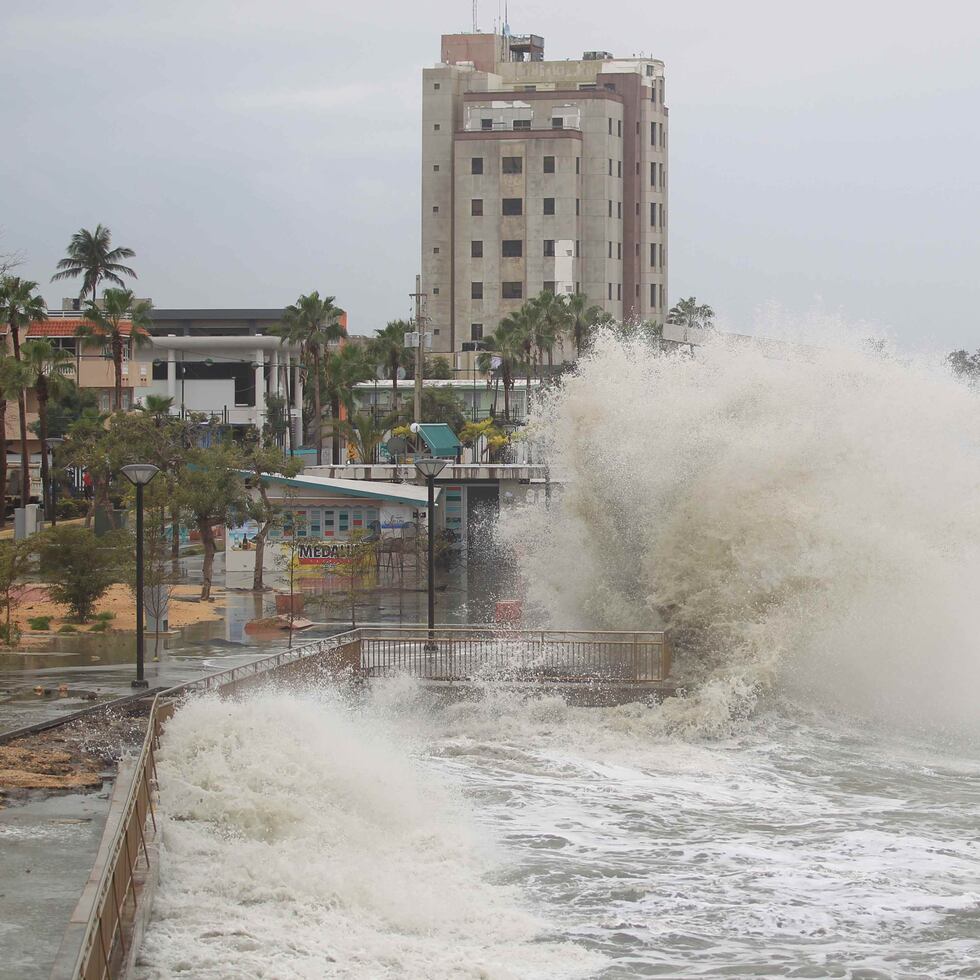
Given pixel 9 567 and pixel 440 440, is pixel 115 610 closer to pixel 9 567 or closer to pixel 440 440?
pixel 9 567

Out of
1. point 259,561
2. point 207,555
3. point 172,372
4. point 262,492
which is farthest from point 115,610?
point 172,372

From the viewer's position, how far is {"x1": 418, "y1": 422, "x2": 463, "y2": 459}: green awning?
50.0 metres

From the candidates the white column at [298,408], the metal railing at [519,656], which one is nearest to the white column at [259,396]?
the white column at [298,408]

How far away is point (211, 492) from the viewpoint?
3847 centimetres

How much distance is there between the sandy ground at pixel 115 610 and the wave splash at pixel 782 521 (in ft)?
29.3

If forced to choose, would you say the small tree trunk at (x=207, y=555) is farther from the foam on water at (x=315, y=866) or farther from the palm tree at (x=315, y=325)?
the palm tree at (x=315, y=325)

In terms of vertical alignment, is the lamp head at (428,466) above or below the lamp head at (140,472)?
above

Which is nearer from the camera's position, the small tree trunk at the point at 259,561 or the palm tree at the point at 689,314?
the small tree trunk at the point at 259,561

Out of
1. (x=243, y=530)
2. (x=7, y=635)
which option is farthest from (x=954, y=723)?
(x=243, y=530)

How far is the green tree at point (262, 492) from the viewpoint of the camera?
Result: 38812mm

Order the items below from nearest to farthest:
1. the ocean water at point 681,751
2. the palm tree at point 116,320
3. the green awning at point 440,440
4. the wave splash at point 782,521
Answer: the ocean water at point 681,751
the wave splash at point 782,521
the green awning at point 440,440
the palm tree at point 116,320

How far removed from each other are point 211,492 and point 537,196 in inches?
2899

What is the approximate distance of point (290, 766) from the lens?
1573 centimetres

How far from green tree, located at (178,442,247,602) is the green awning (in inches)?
440
